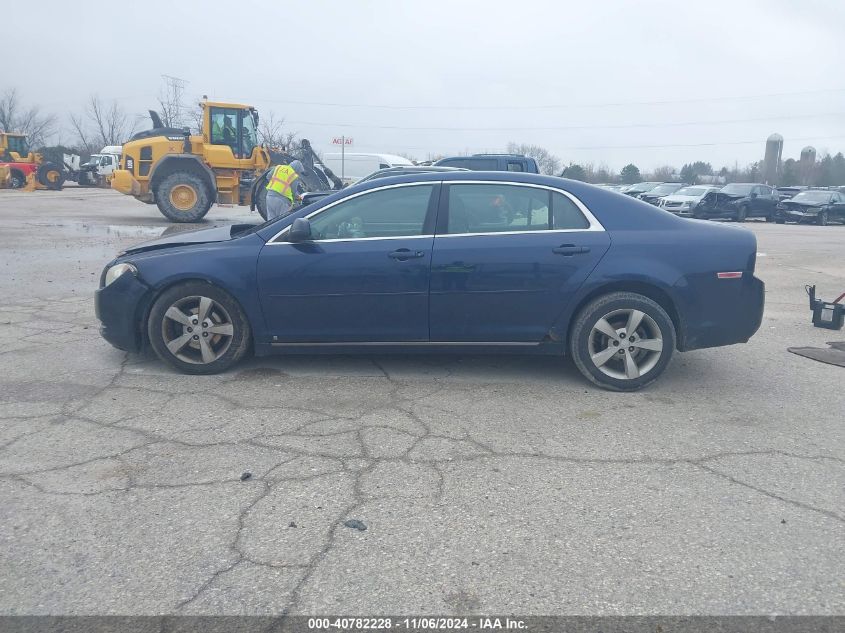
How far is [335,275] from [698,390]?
2.81 meters

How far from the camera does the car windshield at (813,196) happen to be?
2956 cm

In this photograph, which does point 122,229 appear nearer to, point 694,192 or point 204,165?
point 204,165

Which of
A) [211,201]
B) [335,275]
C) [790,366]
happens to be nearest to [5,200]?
[211,201]

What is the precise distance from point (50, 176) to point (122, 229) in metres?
24.3

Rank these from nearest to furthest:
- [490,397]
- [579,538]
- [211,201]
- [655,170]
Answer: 1. [579,538]
2. [490,397]
3. [211,201]
4. [655,170]

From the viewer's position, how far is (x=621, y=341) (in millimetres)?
5207

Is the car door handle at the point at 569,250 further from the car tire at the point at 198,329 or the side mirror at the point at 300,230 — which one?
the car tire at the point at 198,329

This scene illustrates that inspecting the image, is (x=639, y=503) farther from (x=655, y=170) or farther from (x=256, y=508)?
(x=655, y=170)

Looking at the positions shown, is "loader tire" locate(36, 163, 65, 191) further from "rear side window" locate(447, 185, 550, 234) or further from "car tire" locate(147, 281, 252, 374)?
"rear side window" locate(447, 185, 550, 234)

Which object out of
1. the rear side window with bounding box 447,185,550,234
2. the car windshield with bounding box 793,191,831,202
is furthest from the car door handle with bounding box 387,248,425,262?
the car windshield with bounding box 793,191,831,202

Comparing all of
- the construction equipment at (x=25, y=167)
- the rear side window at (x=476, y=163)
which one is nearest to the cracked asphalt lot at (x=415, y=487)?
the rear side window at (x=476, y=163)

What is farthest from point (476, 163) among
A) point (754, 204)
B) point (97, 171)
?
point (97, 171)

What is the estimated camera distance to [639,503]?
3.54 metres

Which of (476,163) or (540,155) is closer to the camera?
(476,163)
